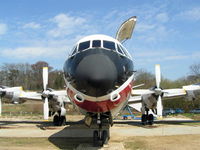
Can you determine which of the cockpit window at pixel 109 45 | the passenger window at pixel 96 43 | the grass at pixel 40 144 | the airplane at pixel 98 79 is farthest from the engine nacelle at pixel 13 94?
the cockpit window at pixel 109 45

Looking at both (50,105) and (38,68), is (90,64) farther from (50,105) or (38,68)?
(38,68)

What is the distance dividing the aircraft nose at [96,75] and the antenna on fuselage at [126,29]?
16.3 meters

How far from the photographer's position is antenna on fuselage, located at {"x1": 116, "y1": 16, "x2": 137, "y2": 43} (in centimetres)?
2215

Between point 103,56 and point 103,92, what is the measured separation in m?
1.09

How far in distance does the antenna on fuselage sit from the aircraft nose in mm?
16298

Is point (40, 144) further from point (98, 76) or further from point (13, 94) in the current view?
point (13, 94)

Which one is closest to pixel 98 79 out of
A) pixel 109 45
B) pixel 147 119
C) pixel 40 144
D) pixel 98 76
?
pixel 98 76

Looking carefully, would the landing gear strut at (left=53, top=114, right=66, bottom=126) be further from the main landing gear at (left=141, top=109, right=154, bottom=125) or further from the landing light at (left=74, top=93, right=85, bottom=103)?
the landing light at (left=74, top=93, right=85, bottom=103)

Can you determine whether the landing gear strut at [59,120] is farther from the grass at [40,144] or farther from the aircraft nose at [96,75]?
the aircraft nose at [96,75]

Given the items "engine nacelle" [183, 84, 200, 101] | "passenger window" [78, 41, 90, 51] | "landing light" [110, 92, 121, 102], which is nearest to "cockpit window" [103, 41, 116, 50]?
"passenger window" [78, 41, 90, 51]

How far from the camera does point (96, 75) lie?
5.95 m

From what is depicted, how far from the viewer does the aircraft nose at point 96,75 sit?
5.98m

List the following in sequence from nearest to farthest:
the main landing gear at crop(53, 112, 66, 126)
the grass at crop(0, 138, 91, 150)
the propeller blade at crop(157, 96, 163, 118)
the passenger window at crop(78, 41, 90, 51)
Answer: the passenger window at crop(78, 41, 90, 51) < the grass at crop(0, 138, 91, 150) < the propeller blade at crop(157, 96, 163, 118) < the main landing gear at crop(53, 112, 66, 126)

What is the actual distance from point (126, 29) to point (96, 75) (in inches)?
742
